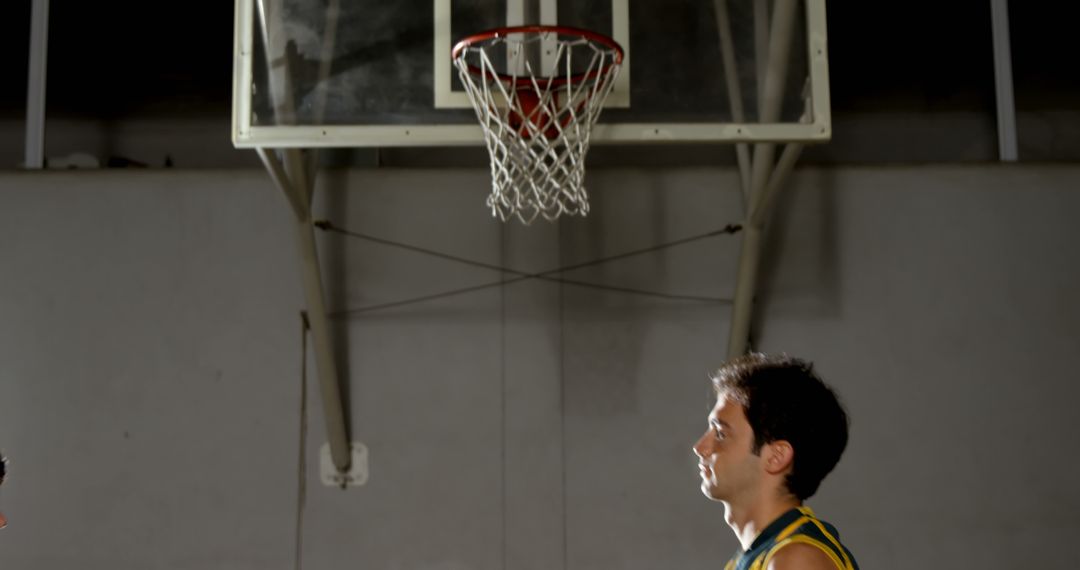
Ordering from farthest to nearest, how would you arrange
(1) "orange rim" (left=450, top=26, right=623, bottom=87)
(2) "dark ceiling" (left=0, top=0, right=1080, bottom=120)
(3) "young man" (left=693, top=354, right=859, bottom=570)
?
(2) "dark ceiling" (left=0, top=0, right=1080, bottom=120) → (1) "orange rim" (left=450, top=26, right=623, bottom=87) → (3) "young man" (left=693, top=354, right=859, bottom=570)

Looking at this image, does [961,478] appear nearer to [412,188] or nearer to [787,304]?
[787,304]

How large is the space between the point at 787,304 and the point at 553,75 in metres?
2.05

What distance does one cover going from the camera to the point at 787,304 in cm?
509

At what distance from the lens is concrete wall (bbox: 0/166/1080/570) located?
491 centimetres

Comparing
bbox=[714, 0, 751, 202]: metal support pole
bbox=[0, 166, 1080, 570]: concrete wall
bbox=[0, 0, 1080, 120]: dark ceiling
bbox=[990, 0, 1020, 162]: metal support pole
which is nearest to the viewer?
bbox=[714, 0, 751, 202]: metal support pole

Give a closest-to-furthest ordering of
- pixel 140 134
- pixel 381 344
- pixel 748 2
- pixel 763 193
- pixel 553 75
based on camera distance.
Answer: pixel 553 75 < pixel 748 2 < pixel 763 193 < pixel 381 344 < pixel 140 134

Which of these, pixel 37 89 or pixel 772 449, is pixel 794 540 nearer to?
pixel 772 449

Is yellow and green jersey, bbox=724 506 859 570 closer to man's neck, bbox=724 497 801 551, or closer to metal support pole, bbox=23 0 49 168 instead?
man's neck, bbox=724 497 801 551

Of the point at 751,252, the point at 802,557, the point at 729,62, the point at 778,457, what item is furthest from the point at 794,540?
the point at 751,252

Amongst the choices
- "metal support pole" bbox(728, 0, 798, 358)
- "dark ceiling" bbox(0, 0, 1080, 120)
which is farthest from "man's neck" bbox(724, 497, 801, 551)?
"dark ceiling" bbox(0, 0, 1080, 120)

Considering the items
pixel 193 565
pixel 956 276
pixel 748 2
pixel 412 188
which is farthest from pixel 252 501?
pixel 956 276

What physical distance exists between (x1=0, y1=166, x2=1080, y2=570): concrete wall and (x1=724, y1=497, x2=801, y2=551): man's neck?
3074 mm

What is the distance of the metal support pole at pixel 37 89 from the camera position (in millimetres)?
5309

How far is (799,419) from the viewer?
1.85 metres
